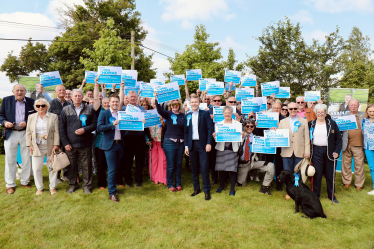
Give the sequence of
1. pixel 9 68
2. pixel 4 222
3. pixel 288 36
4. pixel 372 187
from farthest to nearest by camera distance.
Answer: pixel 9 68 < pixel 288 36 < pixel 372 187 < pixel 4 222

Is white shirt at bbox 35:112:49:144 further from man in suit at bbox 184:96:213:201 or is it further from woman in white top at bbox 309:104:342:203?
woman in white top at bbox 309:104:342:203

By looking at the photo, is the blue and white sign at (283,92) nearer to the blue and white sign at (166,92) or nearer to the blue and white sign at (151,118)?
the blue and white sign at (166,92)

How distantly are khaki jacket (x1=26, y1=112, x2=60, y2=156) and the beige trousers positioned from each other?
7.96 meters

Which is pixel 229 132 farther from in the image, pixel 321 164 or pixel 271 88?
pixel 271 88

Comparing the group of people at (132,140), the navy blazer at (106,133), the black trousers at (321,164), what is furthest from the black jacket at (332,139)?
the navy blazer at (106,133)

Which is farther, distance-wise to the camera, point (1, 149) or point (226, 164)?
point (1, 149)

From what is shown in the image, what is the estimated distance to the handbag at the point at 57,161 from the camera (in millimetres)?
5352

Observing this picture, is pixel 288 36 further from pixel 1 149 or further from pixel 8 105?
pixel 1 149

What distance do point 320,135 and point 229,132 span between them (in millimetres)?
2143

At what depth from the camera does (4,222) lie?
4.37 meters

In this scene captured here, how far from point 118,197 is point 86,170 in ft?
3.47

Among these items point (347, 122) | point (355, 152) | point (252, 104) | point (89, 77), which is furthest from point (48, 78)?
point (355, 152)

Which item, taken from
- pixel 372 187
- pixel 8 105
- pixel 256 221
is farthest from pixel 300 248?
pixel 8 105

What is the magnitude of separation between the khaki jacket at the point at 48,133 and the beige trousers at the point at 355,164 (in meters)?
7.96
